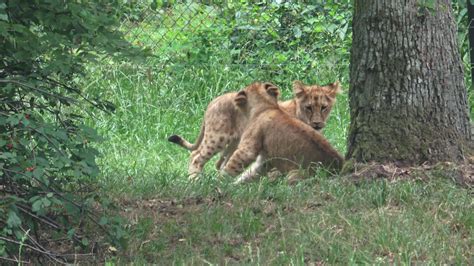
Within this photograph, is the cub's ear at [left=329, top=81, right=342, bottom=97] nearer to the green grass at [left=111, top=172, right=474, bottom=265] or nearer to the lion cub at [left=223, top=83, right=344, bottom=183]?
the lion cub at [left=223, top=83, right=344, bottom=183]

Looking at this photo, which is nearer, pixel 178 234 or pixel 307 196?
pixel 178 234

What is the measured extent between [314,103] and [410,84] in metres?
2.30

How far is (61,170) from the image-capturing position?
4879 mm

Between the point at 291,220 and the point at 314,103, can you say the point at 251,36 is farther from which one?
the point at 291,220

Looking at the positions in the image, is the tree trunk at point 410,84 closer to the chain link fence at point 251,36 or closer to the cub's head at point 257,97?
the cub's head at point 257,97

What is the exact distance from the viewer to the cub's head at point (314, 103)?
8773mm

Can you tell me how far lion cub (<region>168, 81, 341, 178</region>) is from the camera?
866cm

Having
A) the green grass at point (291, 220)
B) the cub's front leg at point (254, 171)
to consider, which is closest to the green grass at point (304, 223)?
the green grass at point (291, 220)

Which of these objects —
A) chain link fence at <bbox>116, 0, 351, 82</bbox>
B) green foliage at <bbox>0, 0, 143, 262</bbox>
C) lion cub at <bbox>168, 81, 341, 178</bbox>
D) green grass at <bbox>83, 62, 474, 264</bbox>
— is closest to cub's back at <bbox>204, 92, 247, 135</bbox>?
lion cub at <bbox>168, 81, 341, 178</bbox>

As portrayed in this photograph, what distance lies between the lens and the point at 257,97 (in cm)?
853

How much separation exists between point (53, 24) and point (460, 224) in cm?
244

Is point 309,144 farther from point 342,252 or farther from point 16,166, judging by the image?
point 16,166

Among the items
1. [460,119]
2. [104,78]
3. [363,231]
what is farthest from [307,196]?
[104,78]

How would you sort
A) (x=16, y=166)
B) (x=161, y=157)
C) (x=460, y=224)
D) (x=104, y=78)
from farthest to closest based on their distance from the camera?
1. (x=104, y=78)
2. (x=161, y=157)
3. (x=460, y=224)
4. (x=16, y=166)
